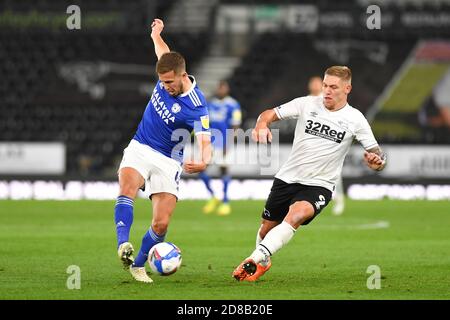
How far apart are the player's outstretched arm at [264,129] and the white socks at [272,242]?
91 centimetres

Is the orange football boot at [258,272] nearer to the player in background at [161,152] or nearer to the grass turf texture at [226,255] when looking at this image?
the grass turf texture at [226,255]

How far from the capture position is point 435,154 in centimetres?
2706

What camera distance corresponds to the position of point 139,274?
417 inches

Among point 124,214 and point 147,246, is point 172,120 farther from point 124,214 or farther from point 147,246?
point 147,246

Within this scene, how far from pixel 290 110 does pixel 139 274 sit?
2.16 m

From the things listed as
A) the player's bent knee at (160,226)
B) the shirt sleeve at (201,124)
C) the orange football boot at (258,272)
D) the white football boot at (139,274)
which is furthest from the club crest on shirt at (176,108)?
the orange football boot at (258,272)

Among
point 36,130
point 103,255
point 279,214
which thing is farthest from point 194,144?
point 279,214

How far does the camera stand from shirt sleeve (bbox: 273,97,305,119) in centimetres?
1066

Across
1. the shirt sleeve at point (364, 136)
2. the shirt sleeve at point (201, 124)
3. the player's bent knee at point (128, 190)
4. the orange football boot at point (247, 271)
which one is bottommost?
the orange football boot at point (247, 271)

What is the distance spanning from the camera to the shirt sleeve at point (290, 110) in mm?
10664

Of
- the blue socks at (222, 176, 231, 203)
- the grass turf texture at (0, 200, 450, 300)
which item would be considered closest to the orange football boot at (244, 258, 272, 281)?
the grass turf texture at (0, 200, 450, 300)

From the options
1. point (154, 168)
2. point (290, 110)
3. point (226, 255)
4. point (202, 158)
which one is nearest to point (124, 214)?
point (154, 168)

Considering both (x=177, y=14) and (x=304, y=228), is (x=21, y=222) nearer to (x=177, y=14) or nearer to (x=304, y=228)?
(x=304, y=228)

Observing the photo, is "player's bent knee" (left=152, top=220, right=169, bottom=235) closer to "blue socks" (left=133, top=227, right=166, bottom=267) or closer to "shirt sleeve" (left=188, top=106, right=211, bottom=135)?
"blue socks" (left=133, top=227, right=166, bottom=267)
